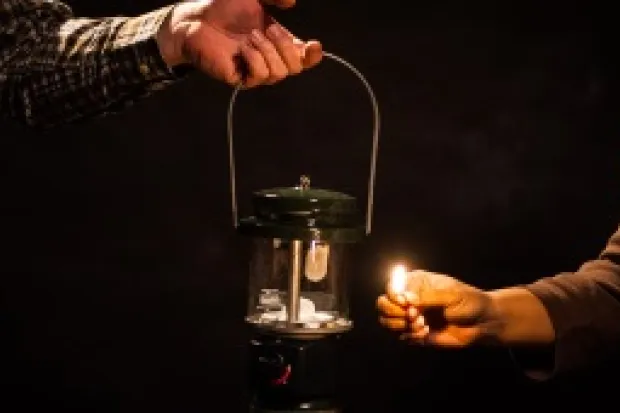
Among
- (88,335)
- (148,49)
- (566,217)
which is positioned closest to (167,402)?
(88,335)

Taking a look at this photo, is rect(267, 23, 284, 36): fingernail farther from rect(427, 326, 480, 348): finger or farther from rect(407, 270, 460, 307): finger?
rect(427, 326, 480, 348): finger

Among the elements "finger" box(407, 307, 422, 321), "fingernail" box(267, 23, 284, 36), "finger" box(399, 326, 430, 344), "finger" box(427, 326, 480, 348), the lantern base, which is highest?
"fingernail" box(267, 23, 284, 36)

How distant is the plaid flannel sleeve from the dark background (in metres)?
1.47

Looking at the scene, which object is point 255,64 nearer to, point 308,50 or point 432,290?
point 308,50

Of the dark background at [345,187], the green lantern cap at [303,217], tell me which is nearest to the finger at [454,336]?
the green lantern cap at [303,217]

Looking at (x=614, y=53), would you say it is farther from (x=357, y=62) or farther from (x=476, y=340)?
(x=476, y=340)

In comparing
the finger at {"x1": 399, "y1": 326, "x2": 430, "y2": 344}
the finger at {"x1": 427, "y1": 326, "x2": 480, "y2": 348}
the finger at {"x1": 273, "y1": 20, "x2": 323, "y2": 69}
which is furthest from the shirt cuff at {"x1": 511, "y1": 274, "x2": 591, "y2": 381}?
the finger at {"x1": 273, "y1": 20, "x2": 323, "y2": 69}

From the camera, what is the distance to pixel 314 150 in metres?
3.22

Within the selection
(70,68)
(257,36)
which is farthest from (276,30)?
(70,68)

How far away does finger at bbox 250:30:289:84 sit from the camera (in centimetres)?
153

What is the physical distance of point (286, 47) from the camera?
153 centimetres

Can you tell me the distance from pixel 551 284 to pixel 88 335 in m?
1.84


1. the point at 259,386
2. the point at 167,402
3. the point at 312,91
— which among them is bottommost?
the point at 167,402

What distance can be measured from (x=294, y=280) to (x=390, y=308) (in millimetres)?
301
